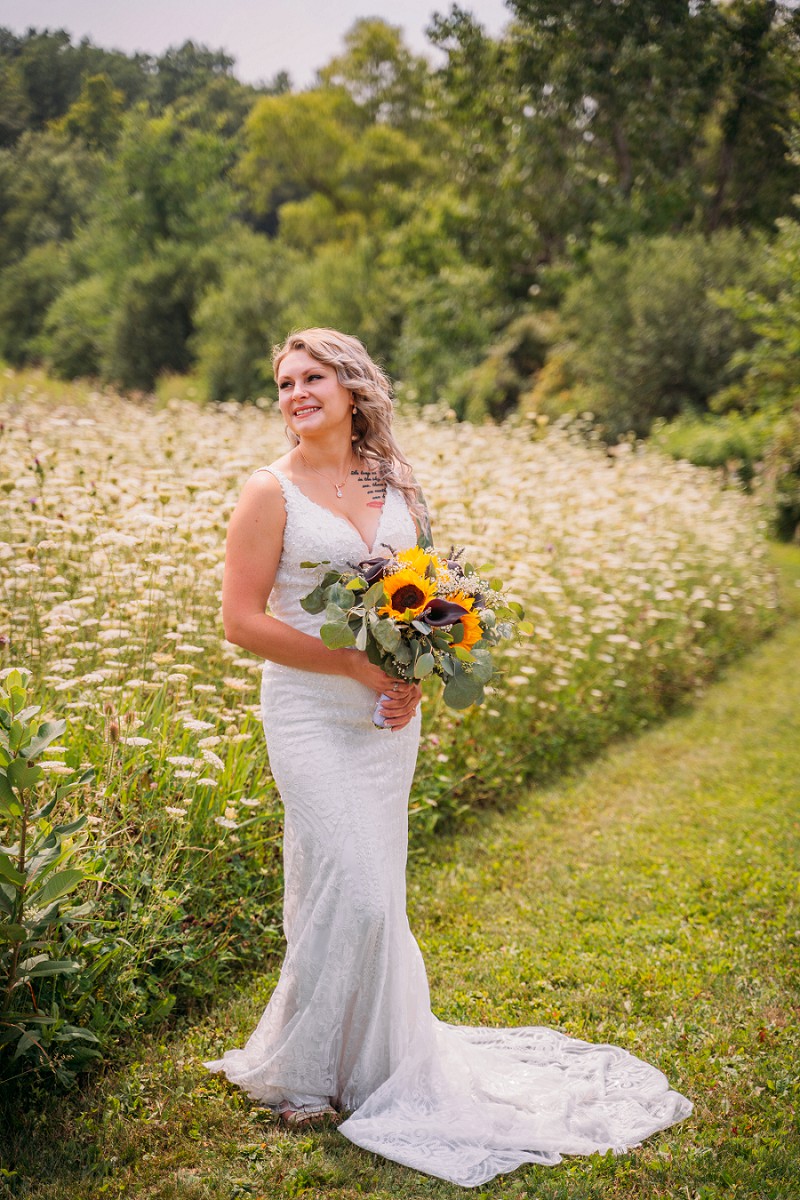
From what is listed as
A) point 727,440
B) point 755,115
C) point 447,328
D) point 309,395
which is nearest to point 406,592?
point 309,395

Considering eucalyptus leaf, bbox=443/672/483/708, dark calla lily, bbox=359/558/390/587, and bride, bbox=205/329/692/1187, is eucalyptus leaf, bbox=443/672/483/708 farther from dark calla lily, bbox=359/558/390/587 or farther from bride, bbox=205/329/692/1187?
dark calla lily, bbox=359/558/390/587

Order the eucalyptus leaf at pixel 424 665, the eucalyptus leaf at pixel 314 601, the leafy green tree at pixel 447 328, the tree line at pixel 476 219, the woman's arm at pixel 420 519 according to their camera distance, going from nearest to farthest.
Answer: the eucalyptus leaf at pixel 424 665, the eucalyptus leaf at pixel 314 601, the woman's arm at pixel 420 519, the tree line at pixel 476 219, the leafy green tree at pixel 447 328

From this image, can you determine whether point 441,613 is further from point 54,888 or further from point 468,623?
point 54,888

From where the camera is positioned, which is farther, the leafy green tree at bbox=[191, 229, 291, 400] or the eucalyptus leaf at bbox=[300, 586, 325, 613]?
the leafy green tree at bbox=[191, 229, 291, 400]

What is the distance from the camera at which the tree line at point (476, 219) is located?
1134 cm

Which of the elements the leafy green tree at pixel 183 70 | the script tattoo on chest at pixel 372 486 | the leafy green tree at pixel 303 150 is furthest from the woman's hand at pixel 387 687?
the leafy green tree at pixel 303 150

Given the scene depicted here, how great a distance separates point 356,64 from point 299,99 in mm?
3670

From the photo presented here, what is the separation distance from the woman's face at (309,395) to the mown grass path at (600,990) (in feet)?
6.90

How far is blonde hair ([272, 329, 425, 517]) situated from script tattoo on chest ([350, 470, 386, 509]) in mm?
28

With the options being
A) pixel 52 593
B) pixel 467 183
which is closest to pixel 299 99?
pixel 467 183

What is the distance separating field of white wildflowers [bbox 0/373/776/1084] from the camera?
3.50 metres

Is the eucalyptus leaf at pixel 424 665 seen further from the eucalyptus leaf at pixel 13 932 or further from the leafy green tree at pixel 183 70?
the leafy green tree at pixel 183 70

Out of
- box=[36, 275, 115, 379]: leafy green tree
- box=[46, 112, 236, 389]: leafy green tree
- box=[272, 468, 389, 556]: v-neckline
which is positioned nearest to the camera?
box=[272, 468, 389, 556]: v-neckline

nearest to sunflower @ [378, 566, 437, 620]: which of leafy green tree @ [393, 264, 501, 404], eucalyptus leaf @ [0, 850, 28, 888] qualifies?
eucalyptus leaf @ [0, 850, 28, 888]
